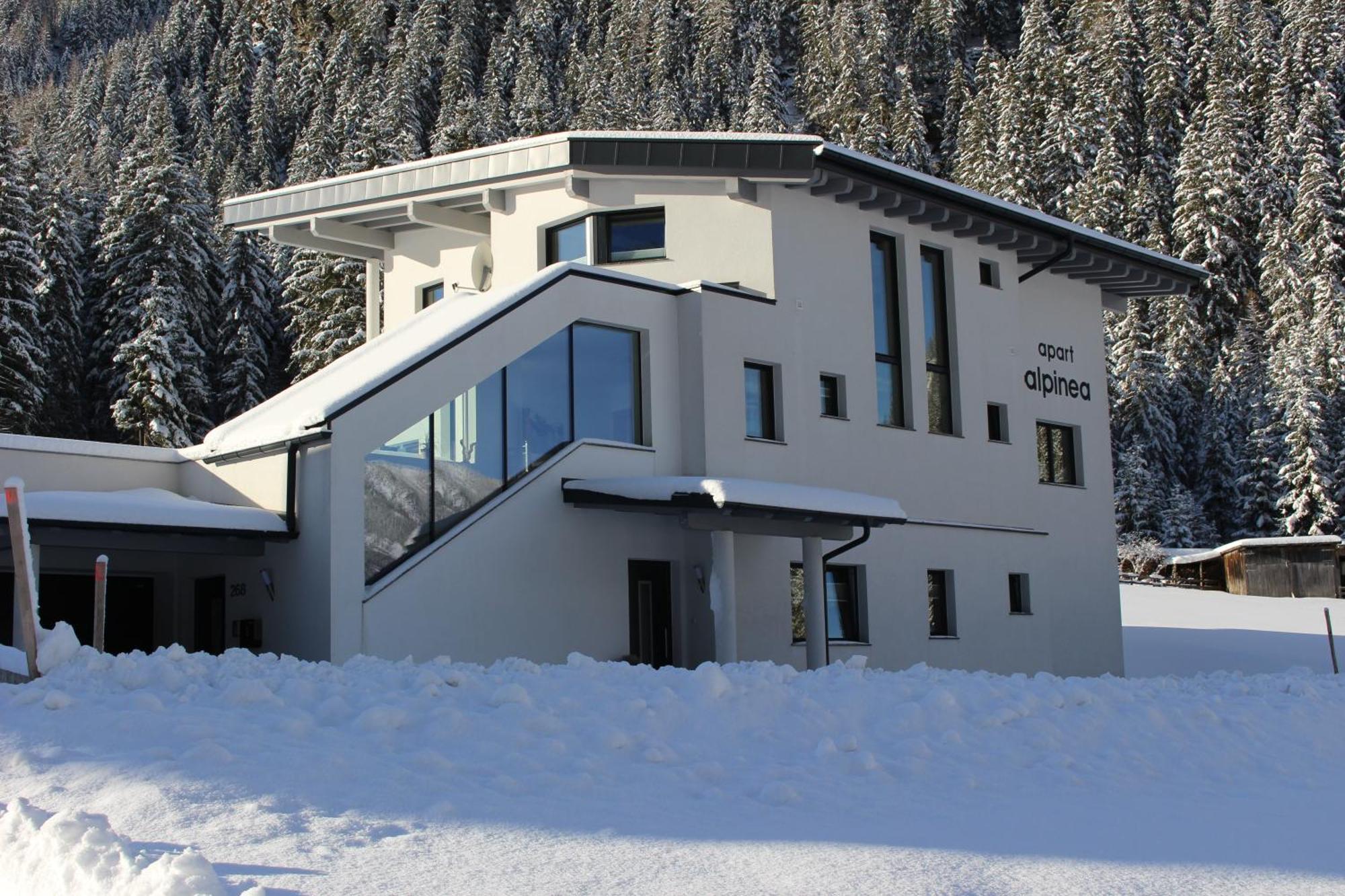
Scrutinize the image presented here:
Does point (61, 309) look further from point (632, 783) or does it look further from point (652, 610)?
point (632, 783)

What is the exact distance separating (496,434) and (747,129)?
77.2 meters

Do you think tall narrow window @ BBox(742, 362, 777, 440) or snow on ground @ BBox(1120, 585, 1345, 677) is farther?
snow on ground @ BBox(1120, 585, 1345, 677)

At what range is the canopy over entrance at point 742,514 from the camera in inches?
626

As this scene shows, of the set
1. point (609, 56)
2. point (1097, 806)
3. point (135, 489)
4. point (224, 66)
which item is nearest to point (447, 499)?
point (135, 489)

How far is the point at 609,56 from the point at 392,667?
103 metres

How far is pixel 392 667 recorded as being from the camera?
10.1 meters

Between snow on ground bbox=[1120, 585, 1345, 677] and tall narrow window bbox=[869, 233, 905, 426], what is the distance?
7.49 meters

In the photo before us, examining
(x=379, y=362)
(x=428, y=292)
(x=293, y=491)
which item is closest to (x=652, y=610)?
(x=379, y=362)

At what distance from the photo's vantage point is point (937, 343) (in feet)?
72.5

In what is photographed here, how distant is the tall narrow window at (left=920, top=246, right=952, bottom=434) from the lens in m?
21.9

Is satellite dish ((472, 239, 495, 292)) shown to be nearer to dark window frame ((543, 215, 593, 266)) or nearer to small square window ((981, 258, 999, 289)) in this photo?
dark window frame ((543, 215, 593, 266))

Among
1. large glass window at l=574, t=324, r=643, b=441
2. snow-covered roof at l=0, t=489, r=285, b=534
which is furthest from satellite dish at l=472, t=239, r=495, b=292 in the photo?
snow-covered roof at l=0, t=489, r=285, b=534

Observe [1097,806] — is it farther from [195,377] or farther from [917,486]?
[195,377]

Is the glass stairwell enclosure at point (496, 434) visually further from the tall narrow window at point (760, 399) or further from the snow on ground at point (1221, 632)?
the snow on ground at point (1221, 632)
